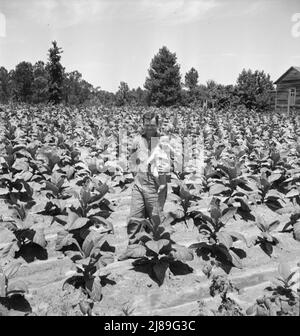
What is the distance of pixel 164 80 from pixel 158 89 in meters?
1.70

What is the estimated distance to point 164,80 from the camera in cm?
5878

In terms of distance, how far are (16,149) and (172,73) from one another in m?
52.8

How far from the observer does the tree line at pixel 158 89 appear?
4166 cm

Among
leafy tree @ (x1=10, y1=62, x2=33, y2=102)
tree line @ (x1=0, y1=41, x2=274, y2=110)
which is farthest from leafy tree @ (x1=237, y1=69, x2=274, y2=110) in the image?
leafy tree @ (x1=10, y1=62, x2=33, y2=102)

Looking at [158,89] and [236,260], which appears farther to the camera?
[158,89]

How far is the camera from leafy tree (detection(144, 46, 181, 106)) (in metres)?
58.1

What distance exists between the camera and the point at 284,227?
5691 mm

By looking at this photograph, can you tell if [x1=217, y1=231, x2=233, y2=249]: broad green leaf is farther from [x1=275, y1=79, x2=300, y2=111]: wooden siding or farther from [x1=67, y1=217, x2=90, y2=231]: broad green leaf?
[x1=275, y1=79, x2=300, y2=111]: wooden siding

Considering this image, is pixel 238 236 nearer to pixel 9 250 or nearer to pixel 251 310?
pixel 251 310

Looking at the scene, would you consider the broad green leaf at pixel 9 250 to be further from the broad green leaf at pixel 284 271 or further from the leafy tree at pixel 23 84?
the leafy tree at pixel 23 84

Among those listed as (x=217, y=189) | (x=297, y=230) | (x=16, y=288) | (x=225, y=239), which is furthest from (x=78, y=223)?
(x=297, y=230)

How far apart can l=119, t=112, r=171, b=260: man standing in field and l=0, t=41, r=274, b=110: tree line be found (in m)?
23.1
